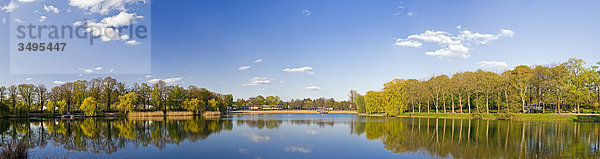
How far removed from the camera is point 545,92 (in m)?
53.0

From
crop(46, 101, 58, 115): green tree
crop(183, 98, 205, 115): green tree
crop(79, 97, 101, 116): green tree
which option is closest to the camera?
crop(46, 101, 58, 115): green tree

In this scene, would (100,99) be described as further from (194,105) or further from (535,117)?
(535,117)

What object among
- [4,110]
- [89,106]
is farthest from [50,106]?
[4,110]

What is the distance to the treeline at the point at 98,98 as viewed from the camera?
6247 centimetres

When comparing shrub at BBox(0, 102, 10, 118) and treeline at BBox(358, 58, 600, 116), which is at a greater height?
treeline at BBox(358, 58, 600, 116)

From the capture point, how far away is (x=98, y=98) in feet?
228

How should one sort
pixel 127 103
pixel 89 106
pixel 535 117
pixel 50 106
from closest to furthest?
1. pixel 535 117
2. pixel 50 106
3. pixel 89 106
4. pixel 127 103

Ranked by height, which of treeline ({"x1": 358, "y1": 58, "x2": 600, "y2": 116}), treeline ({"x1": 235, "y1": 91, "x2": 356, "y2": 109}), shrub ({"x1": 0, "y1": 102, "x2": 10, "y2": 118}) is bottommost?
treeline ({"x1": 235, "y1": 91, "x2": 356, "y2": 109})

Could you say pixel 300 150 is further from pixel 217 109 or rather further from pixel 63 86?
pixel 63 86

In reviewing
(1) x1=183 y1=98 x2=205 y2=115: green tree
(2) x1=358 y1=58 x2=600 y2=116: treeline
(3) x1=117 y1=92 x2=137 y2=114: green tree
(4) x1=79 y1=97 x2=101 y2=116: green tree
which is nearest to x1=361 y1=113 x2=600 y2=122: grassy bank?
(2) x1=358 y1=58 x2=600 y2=116: treeline

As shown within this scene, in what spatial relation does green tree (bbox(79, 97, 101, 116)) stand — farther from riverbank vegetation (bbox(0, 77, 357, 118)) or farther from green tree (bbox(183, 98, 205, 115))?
green tree (bbox(183, 98, 205, 115))

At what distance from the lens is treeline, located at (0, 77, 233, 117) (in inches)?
2459

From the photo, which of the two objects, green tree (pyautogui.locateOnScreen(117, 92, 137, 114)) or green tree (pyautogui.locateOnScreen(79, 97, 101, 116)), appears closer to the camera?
green tree (pyautogui.locateOnScreen(79, 97, 101, 116))

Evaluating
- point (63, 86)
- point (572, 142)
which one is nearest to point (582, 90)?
point (572, 142)
